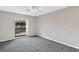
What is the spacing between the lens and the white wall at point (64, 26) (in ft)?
14.0

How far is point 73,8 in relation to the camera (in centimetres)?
440

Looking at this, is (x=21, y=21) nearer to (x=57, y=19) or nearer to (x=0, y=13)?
(x=0, y=13)

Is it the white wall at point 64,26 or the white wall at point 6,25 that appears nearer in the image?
the white wall at point 64,26

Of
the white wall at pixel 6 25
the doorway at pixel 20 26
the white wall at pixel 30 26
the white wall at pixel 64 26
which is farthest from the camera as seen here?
the doorway at pixel 20 26

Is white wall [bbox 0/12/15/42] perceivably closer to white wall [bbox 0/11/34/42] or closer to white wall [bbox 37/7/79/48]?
white wall [bbox 0/11/34/42]

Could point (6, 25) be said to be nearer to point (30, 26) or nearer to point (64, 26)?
point (30, 26)

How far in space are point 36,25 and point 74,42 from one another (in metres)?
5.14

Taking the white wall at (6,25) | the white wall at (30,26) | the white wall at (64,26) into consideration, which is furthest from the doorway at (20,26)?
the white wall at (64,26)

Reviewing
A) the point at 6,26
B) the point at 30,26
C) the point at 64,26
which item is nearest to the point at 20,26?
the point at 30,26

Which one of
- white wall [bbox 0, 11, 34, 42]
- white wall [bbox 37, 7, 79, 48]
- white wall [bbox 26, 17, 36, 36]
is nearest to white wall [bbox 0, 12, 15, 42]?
white wall [bbox 0, 11, 34, 42]

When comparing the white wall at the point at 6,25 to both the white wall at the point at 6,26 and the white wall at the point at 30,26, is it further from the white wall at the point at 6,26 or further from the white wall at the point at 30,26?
the white wall at the point at 30,26

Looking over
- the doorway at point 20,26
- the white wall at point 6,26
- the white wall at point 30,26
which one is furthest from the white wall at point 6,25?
the doorway at point 20,26

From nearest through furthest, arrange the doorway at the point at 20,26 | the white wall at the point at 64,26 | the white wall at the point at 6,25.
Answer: the white wall at the point at 64,26 < the white wall at the point at 6,25 < the doorway at the point at 20,26
